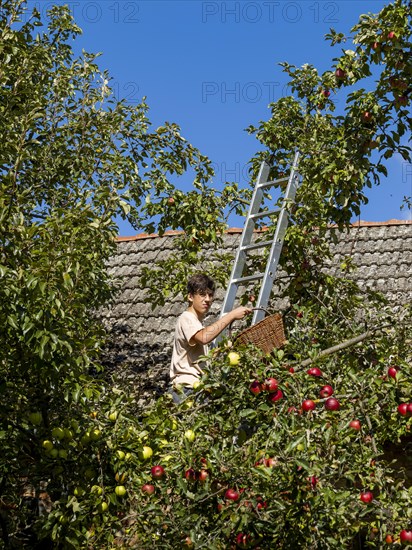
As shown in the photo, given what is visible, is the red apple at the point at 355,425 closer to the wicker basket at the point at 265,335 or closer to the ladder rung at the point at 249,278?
the wicker basket at the point at 265,335

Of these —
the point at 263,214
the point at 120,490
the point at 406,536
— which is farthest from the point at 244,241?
the point at 406,536

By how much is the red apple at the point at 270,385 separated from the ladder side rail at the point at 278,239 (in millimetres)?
1522

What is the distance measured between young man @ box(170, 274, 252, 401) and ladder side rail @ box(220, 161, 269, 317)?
0.58 metres

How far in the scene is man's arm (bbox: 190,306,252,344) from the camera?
501 cm

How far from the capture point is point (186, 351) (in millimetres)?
5359

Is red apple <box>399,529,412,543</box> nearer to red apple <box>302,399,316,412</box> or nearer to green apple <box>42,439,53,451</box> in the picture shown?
red apple <box>302,399,316,412</box>

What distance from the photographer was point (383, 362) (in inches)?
191

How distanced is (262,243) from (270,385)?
236cm

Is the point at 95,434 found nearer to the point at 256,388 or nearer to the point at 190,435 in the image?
the point at 190,435

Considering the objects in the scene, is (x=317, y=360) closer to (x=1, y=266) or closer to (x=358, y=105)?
(x=1, y=266)

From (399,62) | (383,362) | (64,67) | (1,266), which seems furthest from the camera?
(64,67)

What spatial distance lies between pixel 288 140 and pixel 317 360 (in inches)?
115

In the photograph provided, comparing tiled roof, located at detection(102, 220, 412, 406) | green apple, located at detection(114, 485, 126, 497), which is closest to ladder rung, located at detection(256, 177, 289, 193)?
Answer: tiled roof, located at detection(102, 220, 412, 406)

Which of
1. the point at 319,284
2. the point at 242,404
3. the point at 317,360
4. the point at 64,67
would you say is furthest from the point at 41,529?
the point at 64,67
